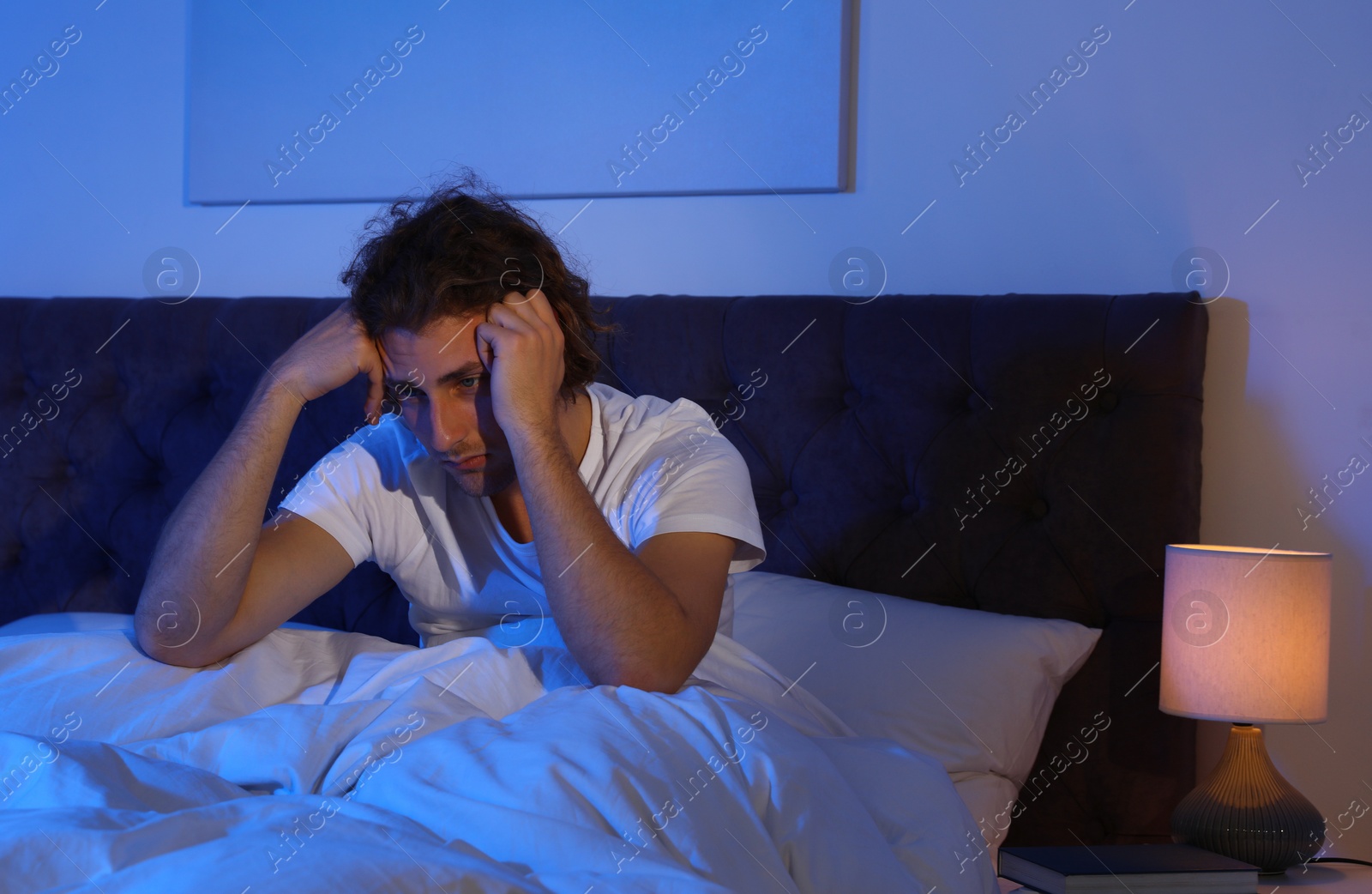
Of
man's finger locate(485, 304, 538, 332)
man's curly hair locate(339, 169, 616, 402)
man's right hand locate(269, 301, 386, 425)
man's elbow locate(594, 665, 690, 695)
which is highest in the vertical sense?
man's curly hair locate(339, 169, 616, 402)

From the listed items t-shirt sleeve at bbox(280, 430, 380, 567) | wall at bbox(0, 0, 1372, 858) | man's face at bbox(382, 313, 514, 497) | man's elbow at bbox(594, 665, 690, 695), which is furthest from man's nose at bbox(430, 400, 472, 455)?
wall at bbox(0, 0, 1372, 858)

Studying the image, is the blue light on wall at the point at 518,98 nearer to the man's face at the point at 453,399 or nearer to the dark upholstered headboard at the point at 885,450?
the dark upholstered headboard at the point at 885,450

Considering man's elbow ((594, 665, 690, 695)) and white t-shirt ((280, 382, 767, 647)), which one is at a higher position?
white t-shirt ((280, 382, 767, 647))

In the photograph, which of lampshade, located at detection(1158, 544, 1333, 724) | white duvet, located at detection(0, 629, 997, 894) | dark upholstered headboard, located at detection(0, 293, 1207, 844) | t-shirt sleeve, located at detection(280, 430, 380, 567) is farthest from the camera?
dark upholstered headboard, located at detection(0, 293, 1207, 844)

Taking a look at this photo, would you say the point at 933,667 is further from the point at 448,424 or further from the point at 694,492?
the point at 448,424

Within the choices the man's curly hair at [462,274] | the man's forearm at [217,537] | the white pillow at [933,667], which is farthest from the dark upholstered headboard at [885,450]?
the man's forearm at [217,537]

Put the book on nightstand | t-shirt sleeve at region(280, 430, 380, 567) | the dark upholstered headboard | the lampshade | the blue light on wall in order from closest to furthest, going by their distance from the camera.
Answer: the book on nightstand → the lampshade → t-shirt sleeve at region(280, 430, 380, 567) → the dark upholstered headboard → the blue light on wall

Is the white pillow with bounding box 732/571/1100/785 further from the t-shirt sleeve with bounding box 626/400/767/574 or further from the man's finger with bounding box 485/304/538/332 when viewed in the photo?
the man's finger with bounding box 485/304/538/332

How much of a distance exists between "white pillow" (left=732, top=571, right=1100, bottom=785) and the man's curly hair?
499mm

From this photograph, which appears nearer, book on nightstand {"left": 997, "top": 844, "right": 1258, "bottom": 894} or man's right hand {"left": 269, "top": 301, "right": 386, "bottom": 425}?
book on nightstand {"left": 997, "top": 844, "right": 1258, "bottom": 894}

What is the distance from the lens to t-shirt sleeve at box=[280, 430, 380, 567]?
155cm

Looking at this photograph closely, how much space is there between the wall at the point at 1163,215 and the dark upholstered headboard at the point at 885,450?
129 mm

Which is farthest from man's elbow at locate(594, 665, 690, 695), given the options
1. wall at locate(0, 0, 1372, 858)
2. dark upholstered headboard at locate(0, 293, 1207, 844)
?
wall at locate(0, 0, 1372, 858)

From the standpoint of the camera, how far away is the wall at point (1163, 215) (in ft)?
5.59
